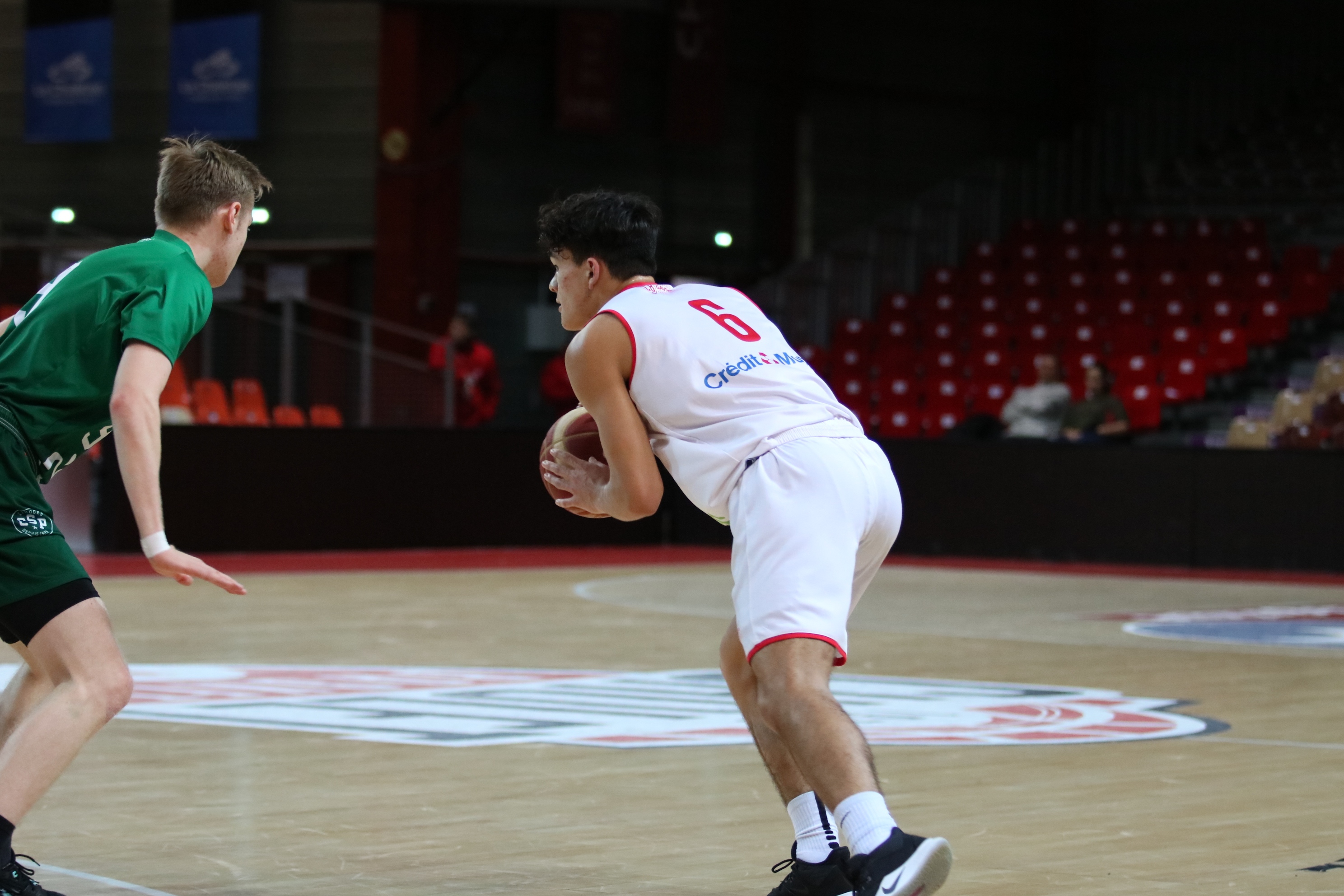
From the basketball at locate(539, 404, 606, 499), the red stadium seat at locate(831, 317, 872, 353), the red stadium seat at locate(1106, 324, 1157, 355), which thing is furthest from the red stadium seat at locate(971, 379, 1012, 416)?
the basketball at locate(539, 404, 606, 499)

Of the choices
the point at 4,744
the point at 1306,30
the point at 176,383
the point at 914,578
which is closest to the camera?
the point at 4,744

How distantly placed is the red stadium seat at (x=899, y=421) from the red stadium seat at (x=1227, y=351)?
345 cm

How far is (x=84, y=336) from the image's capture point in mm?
4789

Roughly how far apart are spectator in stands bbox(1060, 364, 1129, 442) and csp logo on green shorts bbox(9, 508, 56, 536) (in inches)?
646

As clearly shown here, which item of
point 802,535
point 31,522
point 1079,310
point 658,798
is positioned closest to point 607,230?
point 802,535

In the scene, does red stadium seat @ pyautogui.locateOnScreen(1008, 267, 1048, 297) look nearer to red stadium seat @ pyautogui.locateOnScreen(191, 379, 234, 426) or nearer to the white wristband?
red stadium seat @ pyautogui.locateOnScreen(191, 379, 234, 426)

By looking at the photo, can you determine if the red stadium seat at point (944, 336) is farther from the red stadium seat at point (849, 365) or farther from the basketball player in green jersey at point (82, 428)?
the basketball player in green jersey at point (82, 428)

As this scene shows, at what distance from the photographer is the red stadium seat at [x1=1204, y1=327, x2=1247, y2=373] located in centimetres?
2355

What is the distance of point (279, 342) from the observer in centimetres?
2067

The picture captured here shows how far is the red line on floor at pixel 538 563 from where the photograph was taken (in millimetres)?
18422

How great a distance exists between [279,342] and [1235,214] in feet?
46.5

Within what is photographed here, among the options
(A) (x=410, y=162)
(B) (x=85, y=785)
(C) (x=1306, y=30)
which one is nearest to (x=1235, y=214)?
(C) (x=1306, y=30)

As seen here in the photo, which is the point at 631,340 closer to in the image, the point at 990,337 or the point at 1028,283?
the point at 990,337

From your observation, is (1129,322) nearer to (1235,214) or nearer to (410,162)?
(1235,214)
